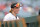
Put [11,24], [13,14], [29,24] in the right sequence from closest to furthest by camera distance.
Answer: [29,24] → [11,24] → [13,14]

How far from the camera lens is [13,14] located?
187 cm

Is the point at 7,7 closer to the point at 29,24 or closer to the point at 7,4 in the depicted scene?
the point at 7,4

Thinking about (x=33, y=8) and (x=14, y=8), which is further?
(x=33, y=8)

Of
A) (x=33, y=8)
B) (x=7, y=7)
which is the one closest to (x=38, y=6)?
(x=33, y=8)

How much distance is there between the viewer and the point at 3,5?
2.74m

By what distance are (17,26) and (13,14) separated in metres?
0.87

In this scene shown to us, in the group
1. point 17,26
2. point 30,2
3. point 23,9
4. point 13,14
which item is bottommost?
point 17,26

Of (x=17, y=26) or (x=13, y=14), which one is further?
(x=13, y=14)

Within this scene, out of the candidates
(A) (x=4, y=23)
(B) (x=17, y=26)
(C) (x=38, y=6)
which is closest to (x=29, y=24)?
(B) (x=17, y=26)

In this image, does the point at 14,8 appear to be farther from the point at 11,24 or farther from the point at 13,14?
the point at 11,24

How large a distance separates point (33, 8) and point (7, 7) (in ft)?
2.11

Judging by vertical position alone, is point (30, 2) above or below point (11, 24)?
above

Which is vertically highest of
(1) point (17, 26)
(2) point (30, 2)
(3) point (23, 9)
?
(2) point (30, 2)

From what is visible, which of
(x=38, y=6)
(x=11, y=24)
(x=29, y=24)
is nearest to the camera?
(x=29, y=24)
